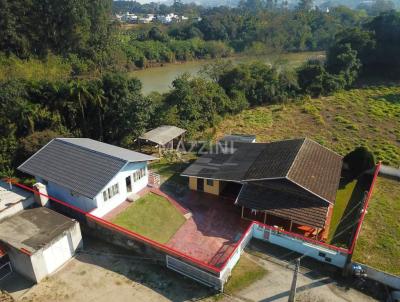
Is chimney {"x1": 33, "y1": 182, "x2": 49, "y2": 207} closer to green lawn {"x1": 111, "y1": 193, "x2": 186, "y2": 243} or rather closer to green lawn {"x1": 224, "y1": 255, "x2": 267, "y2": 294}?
green lawn {"x1": 111, "y1": 193, "x2": 186, "y2": 243}

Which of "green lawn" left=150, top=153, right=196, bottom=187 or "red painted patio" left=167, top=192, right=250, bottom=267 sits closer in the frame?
"red painted patio" left=167, top=192, right=250, bottom=267

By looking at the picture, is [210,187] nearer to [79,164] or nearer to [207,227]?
[207,227]

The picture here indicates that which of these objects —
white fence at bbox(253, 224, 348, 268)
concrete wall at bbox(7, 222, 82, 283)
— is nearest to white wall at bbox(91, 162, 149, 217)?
concrete wall at bbox(7, 222, 82, 283)

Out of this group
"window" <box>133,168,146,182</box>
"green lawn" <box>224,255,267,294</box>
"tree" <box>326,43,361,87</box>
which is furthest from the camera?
"tree" <box>326,43,361,87</box>

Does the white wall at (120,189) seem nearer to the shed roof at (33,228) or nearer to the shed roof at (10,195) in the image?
the shed roof at (33,228)

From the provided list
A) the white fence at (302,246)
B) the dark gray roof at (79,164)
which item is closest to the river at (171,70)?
the dark gray roof at (79,164)

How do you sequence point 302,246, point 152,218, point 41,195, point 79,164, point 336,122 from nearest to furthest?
point 302,246, point 41,195, point 152,218, point 79,164, point 336,122

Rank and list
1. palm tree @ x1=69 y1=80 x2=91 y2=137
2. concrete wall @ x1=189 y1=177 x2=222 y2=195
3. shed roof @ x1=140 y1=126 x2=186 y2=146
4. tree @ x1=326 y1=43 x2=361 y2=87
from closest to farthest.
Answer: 1. concrete wall @ x1=189 y1=177 x2=222 y2=195
2. shed roof @ x1=140 y1=126 x2=186 y2=146
3. palm tree @ x1=69 y1=80 x2=91 y2=137
4. tree @ x1=326 y1=43 x2=361 y2=87

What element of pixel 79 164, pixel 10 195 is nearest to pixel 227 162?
pixel 79 164
